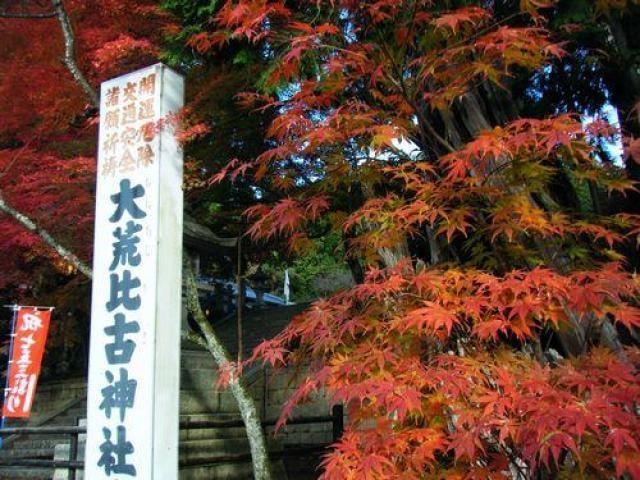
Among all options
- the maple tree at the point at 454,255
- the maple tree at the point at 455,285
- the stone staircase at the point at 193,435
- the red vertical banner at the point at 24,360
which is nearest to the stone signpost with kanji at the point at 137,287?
the maple tree at the point at 454,255

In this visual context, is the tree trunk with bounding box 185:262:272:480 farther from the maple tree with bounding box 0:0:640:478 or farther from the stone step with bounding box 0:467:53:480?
the stone step with bounding box 0:467:53:480

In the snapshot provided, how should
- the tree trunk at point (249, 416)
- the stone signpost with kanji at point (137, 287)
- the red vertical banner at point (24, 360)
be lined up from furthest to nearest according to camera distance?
the red vertical banner at point (24, 360) < the tree trunk at point (249, 416) < the stone signpost with kanji at point (137, 287)

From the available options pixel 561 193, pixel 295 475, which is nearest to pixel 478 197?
pixel 561 193

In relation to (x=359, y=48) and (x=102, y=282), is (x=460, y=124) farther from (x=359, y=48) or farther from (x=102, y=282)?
Answer: (x=102, y=282)

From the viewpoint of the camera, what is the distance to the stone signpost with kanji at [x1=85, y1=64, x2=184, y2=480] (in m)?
4.48

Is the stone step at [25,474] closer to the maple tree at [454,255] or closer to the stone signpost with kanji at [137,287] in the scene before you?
the stone signpost with kanji at [137,287]

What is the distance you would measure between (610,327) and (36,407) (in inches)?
556

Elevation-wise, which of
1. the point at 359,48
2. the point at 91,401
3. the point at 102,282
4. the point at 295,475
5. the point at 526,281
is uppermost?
the point at 359,48

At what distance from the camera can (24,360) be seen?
31.4 feet

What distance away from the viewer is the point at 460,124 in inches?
195

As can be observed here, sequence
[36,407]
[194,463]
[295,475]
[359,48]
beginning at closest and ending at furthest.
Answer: [359,48] < [194,463] < [295,475] < [36,407]

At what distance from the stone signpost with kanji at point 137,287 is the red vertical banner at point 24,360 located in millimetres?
A: 5524

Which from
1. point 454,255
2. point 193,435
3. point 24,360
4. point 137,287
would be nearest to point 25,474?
point 24,360

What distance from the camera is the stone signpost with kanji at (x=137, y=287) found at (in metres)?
4.48
